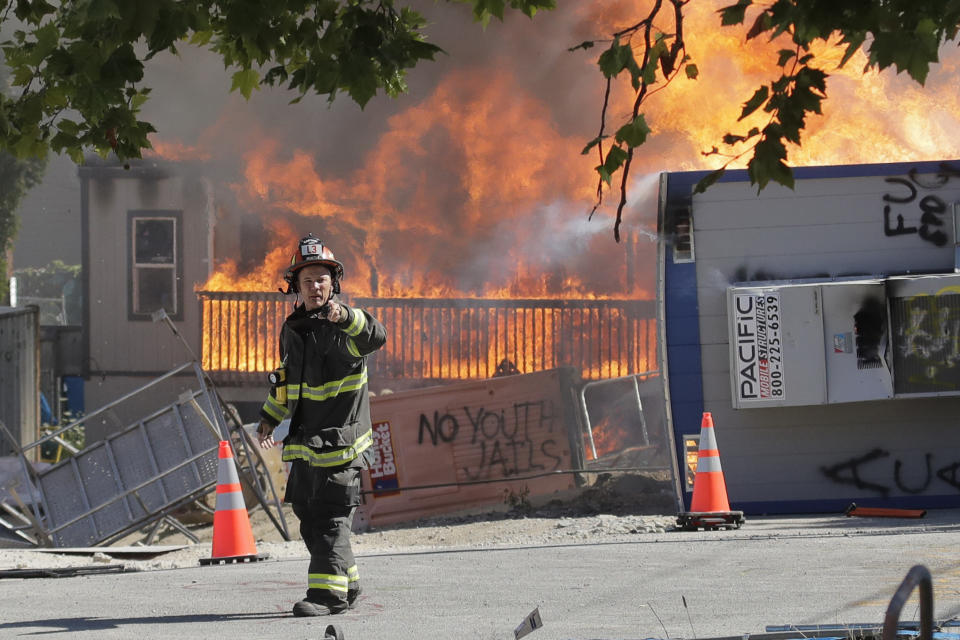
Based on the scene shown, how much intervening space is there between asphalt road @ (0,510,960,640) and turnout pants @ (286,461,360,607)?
0.58ft

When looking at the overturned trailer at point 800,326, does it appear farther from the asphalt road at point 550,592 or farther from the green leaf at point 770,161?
the green leaf at point 770,161

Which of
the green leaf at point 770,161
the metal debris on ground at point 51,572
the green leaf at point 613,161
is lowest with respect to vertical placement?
the metal debris on ground at point 51,572

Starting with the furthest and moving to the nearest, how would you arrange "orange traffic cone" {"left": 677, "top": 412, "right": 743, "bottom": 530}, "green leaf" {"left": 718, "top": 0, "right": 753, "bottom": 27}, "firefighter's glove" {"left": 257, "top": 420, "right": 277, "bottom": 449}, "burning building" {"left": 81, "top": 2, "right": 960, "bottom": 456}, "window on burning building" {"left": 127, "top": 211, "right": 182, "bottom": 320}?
1. "window on burning building" {"left": 127, "top": 211, "right": 182, "bottom": 320}
2. "burning building" {"left": 81, "top": 2, "right": 960, "bottom": 456}
3. "orange traffic cone" {"left": 677, "top": 412, "right": 743, "bottom": 530}
4. "firefighter's glove" {"left": 257, "top": 420, "right": 277, "bottom": 449}
5. "green leaf" {"left": 718, "top": 0, "right": 753, "bottom": 27}

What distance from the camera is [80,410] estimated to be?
2202 cm

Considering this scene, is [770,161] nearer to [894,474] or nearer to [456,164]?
[894,474]

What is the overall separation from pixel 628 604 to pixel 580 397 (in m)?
8.29

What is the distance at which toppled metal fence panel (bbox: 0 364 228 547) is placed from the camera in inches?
481

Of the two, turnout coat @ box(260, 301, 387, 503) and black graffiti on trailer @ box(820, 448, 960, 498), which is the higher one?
turnout coat @ box(260, 301, 387, 503)

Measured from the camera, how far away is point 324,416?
6258 millimetres

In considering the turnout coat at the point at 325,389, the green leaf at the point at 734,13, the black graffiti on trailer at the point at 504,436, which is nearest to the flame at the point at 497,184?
the black graffiti on trailer at the point at 504,436

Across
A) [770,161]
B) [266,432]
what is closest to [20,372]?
[266,432]

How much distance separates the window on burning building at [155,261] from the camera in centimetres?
2161

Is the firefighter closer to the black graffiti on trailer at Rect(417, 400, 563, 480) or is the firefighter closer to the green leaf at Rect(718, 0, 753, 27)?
the green leaf at Rect(718, 0, 753, 27)

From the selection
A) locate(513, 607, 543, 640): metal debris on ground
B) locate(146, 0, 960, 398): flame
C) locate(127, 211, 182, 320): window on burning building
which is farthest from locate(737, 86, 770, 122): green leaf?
locate(127, 211, 182, 320): window on burning building
